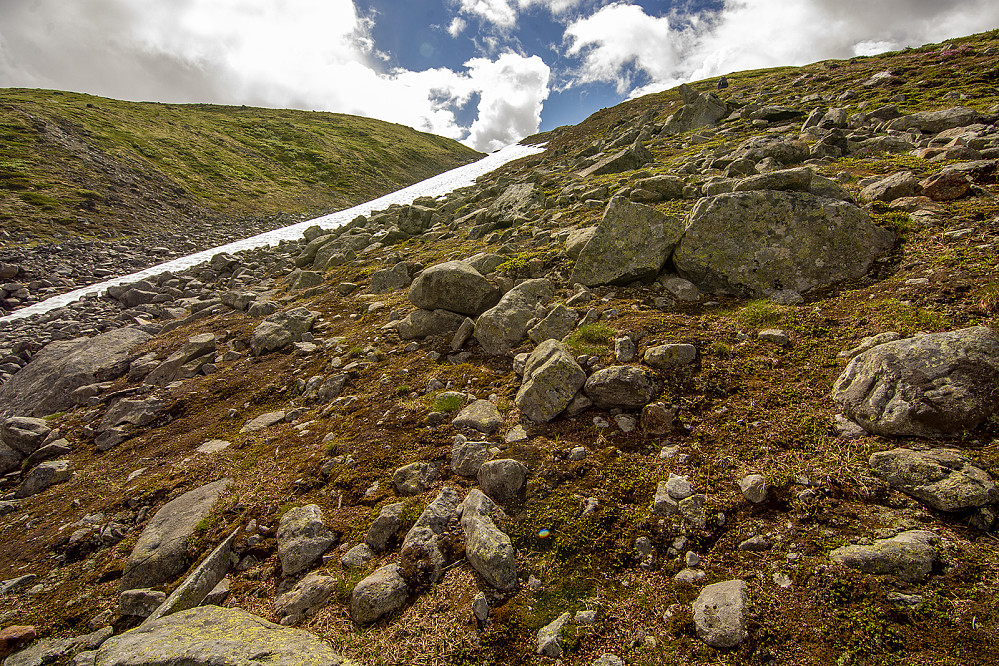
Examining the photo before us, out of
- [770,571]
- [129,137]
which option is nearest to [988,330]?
[770,571]

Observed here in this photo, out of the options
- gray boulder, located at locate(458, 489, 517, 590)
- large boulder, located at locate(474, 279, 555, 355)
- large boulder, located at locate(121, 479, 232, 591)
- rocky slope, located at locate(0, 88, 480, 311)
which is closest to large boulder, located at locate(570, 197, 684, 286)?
large boulder, located at locate(474, 279, 555, 355)

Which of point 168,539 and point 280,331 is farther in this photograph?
point 280,331

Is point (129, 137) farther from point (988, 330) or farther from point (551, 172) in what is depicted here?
point (988, 330)

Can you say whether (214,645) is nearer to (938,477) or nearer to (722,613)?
(722,613)

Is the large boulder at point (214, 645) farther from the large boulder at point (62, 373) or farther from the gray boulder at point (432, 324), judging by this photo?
the large boulder at point (62, 373)

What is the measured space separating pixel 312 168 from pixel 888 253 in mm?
103538

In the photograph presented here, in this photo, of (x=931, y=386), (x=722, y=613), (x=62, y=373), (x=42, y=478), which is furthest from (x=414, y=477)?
(x=62, y=373)

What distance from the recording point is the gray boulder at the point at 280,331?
1209 centimetres

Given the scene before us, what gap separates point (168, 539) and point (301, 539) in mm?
2421

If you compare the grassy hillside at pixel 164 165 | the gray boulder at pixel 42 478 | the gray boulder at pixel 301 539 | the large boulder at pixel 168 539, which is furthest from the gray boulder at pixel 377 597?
the grassy hillside at pixel 164 165

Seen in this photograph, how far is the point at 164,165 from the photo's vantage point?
202 ft

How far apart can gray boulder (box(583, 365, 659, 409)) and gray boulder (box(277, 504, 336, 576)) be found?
4428 millimetres

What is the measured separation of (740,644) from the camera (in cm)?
317

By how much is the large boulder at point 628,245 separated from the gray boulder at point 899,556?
6.49 meters
